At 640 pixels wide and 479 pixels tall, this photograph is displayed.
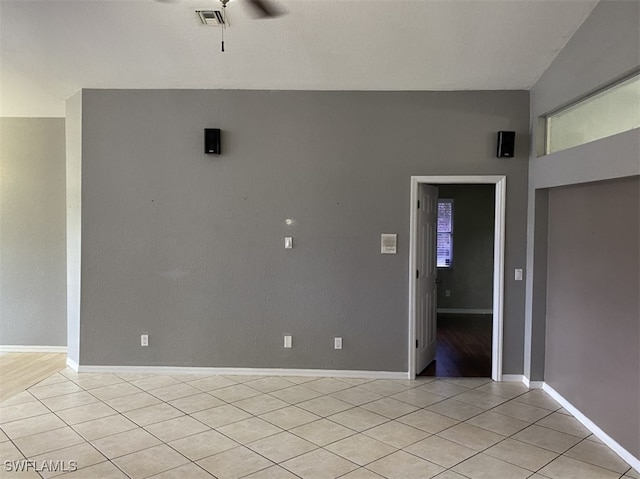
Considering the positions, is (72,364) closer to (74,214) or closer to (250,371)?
(74,214)

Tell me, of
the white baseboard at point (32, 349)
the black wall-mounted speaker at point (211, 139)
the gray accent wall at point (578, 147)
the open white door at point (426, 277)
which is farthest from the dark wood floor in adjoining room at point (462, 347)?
the white baseboard at point (32, 349)

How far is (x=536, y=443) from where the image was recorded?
10.8 feet

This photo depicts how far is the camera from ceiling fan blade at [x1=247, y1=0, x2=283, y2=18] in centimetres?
344

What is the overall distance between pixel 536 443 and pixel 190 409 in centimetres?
269

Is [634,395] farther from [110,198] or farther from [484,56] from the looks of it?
[110,198]

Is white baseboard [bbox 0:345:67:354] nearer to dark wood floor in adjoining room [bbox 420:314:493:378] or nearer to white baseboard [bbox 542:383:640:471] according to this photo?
dark wood floor in adjoining room [bbox 420:314:493:378]

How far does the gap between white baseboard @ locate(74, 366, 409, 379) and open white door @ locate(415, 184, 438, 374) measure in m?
0.46

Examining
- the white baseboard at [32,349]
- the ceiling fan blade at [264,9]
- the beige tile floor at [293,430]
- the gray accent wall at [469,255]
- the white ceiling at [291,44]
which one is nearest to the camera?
the beige tile floor at [293,430]

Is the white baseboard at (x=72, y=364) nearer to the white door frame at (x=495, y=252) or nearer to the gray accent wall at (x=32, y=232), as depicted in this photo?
the gray accent wall at (x=32, y=232)

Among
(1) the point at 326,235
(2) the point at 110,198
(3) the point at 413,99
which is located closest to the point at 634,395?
(1) the point at 326,235

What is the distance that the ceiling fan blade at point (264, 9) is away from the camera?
11.3ft

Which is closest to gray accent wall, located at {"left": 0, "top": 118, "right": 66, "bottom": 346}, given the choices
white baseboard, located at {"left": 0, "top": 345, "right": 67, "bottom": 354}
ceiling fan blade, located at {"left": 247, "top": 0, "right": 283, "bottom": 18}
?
white baseboard, located at {"left": 0, "top": 345, "right": 67, "bottom": 354}

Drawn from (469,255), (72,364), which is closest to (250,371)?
(72,364)

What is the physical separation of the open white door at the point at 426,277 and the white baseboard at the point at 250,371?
1.52 ft
